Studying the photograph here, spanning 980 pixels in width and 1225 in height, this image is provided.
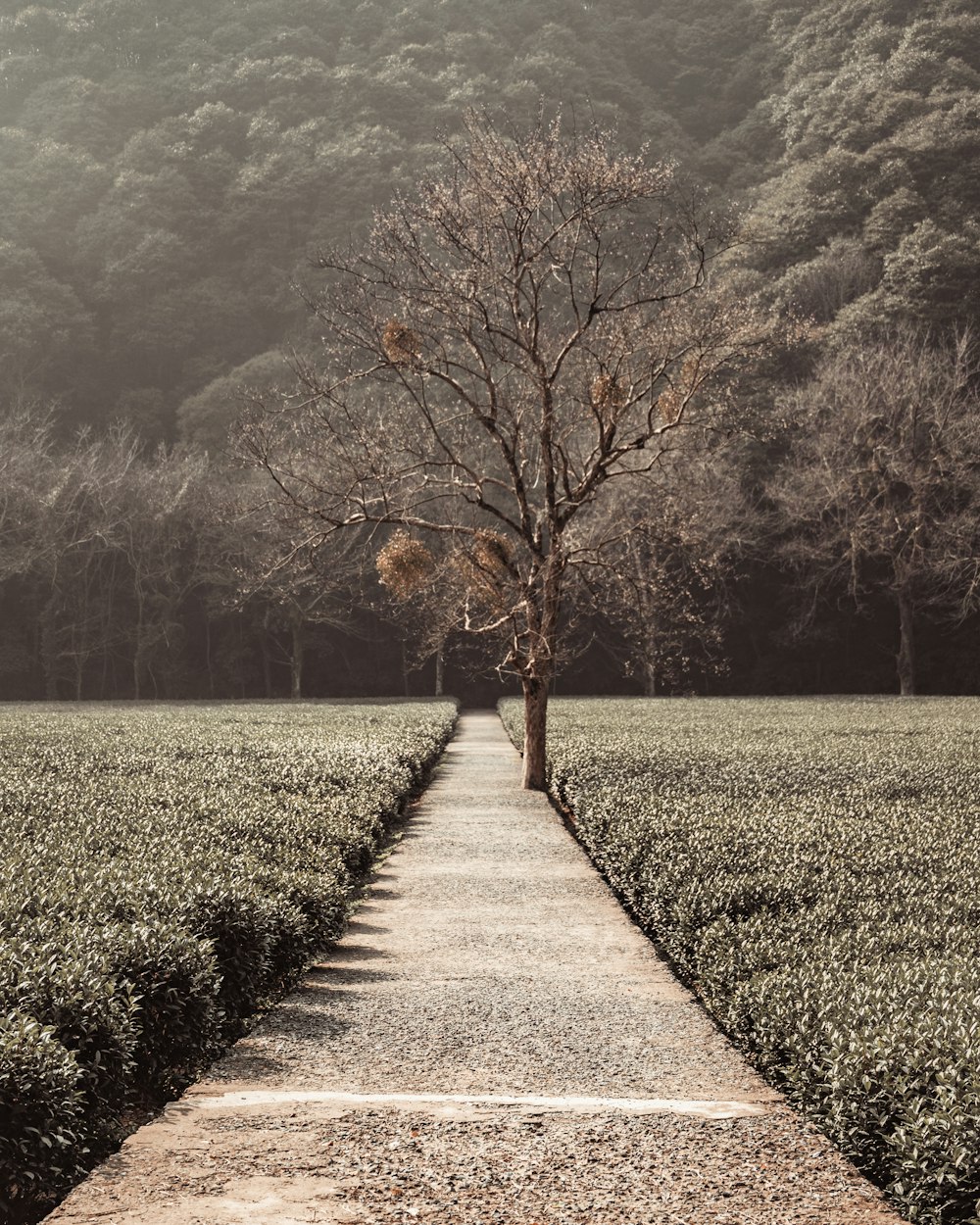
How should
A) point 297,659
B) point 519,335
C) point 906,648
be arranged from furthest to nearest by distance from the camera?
point 297,659 → point 906,648 → point 519,335

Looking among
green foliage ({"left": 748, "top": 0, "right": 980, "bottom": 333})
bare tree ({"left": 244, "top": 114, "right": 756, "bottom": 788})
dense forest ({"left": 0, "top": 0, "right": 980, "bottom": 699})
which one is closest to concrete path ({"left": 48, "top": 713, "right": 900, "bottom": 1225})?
bare tree ({"left": 244, "top": 114, "right": 756, "bottom": 788})

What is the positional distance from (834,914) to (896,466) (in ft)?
109

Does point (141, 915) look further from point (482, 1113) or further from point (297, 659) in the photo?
point (297, 659)

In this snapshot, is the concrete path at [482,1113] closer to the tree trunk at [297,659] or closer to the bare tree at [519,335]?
the bare tree at [519,335]

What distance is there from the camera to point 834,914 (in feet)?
21.3

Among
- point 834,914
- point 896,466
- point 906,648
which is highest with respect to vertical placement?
point 896,466

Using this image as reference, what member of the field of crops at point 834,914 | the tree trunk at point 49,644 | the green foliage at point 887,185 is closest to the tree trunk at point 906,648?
the green foliage at point 887,185

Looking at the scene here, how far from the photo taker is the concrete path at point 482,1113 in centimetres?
381

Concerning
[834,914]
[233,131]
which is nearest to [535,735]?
[834,914]

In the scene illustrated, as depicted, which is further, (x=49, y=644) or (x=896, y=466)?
(x=49, y=644)

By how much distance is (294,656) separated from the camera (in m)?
43.5

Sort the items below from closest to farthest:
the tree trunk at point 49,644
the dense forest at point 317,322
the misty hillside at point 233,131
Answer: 1. the dense forest at point 317,322
2. the tree trunk at point 49,644
3. the misty hillside at point 233,131

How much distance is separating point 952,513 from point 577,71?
37.0 meters

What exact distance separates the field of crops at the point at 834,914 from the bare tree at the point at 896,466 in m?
22.6
